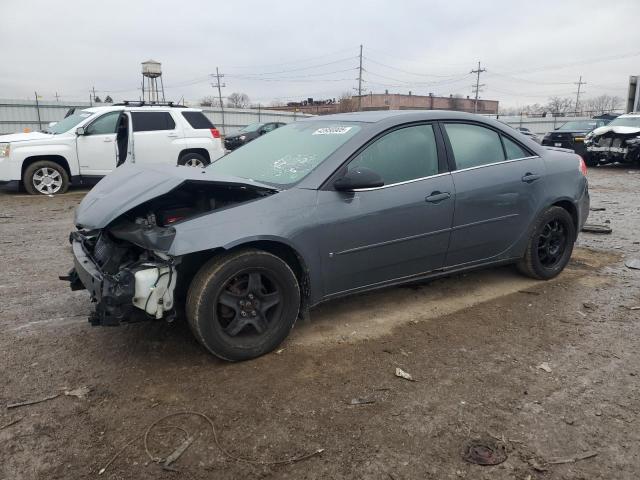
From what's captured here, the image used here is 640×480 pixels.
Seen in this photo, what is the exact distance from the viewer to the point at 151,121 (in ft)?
34.4

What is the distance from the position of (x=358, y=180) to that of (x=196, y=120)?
8759mm

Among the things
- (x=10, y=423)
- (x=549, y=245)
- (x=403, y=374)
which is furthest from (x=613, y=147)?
(x=10, y=423)

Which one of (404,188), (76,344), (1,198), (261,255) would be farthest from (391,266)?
(1,198)

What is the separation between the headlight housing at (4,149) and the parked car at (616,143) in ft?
51.8

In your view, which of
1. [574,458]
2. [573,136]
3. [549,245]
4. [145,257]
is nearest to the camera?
[574,458]

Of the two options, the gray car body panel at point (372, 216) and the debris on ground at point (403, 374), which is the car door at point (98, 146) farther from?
the debris on ground at point (403, 374)

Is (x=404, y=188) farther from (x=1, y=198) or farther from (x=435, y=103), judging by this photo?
(x=435, y=103)

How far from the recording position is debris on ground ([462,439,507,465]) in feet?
7.55

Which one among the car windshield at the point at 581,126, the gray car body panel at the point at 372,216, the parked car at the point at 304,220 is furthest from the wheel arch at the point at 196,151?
the car windshield at the point at 581,126

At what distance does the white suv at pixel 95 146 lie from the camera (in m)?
9.49

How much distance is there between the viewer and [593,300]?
4.30 metres

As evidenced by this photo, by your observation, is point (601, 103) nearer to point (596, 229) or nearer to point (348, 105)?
point (348, 105)

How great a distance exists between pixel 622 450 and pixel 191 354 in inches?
97.9

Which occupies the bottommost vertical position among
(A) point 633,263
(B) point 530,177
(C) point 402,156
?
(A) point 633,263
